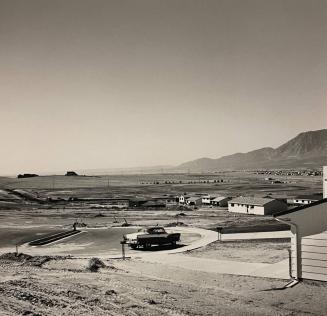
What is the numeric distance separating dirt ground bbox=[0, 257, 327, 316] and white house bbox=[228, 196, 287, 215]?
143 feet

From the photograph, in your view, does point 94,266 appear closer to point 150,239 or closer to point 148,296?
point 148,296

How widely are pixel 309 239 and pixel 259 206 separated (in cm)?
4782

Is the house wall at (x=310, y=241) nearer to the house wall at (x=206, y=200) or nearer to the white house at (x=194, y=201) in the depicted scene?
the white house at (x=194, y=201)

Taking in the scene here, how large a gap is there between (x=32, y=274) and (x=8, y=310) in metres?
6.51

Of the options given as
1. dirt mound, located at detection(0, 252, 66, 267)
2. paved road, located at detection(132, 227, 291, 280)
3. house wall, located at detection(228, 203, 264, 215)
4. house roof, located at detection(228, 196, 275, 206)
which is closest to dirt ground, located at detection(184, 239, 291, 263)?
paved road, located at detection(132, 227, 291, 280)

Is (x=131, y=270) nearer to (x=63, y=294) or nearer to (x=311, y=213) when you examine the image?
(x=63, y=294)

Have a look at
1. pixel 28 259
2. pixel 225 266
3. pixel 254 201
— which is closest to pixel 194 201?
pixel 254 201

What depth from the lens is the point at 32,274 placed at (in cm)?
1969

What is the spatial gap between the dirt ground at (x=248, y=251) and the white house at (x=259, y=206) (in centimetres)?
2755

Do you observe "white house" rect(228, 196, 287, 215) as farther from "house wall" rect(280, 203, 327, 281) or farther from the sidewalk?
Answer: "house wall" rect(280, 203, 327, 281)

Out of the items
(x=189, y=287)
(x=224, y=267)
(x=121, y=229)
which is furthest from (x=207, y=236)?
(x=189, y=287)

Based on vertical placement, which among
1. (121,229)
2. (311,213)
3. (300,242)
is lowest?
(121,229)

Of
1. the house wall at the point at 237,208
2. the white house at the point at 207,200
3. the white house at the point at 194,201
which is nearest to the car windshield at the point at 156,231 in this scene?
the house wall at the point at 237,208

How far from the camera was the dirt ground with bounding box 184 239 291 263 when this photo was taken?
2700 cm
